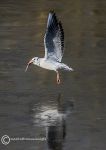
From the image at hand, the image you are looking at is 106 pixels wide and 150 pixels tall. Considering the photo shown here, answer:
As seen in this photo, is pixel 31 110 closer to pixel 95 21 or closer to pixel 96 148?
pixel 96 148

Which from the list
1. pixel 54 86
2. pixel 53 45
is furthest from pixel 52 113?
pixel 53 45

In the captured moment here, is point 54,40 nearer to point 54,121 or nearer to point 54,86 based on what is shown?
point 54,86

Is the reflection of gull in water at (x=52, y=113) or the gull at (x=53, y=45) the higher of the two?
the gull at (x=53, y=45)

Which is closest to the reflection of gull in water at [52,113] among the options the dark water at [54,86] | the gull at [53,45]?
the dark water at [54,86]

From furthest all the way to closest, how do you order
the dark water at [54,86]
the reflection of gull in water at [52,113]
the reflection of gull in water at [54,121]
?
1. the reflection of gull in water at [52,113]
2. the dark water at [54,86]
3. the reflection of gull in water at [54,121]

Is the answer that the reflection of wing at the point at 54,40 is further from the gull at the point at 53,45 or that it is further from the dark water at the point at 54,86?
the dark water at the point at 54,86

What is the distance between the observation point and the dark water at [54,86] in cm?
1509

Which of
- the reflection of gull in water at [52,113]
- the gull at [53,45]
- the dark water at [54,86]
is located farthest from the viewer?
the gull at [53,45]

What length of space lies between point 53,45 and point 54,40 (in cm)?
10

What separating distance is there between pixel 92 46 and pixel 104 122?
6562mm

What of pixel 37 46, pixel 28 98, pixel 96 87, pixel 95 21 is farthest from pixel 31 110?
pixel 95 21

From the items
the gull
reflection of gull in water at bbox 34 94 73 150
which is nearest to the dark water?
reflection of gull in water at bbox 34 94 73 150

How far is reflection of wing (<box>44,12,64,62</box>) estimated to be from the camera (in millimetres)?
17922

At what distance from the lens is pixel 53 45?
1797 cm
